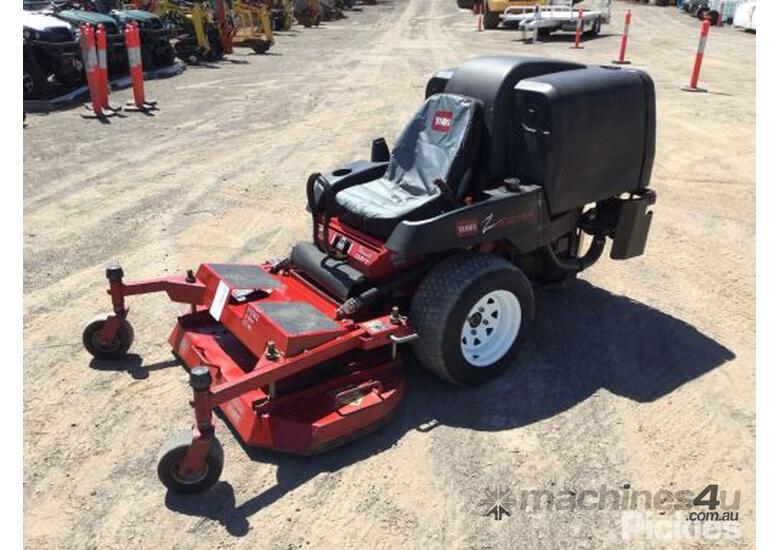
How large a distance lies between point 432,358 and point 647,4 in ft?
128

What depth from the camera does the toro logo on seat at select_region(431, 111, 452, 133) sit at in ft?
14.6

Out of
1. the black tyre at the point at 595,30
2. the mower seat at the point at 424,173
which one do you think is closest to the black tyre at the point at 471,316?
the mower seat at the point at 424,173

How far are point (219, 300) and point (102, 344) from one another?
3.06 ft

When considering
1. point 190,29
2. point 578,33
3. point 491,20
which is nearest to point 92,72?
point 190,29

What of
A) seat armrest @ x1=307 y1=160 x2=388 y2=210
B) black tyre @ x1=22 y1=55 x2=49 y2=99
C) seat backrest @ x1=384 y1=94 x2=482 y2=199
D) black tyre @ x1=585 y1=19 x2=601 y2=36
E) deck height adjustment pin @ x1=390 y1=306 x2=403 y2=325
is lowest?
deck height adjustment pin @ x1=390 y1=306 x2=403 y2=325

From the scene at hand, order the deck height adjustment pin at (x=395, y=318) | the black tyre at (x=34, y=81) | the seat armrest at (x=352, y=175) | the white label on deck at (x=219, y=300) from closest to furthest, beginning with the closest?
1. the deck height adjustment pin at (x=395, y=318)
2. the white label on deck at (x=219, y=300)
3. the seat armrest at (x=352, y=175)
4. the black tyre at (x=34, y=81)

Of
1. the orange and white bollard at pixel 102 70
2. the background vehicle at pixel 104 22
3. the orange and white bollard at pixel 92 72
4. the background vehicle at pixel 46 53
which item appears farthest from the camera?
the background vehicle at pixel 104 22

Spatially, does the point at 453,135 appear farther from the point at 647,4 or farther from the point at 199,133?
the point at 647,4

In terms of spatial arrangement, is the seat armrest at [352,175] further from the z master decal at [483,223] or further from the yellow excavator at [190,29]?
the yellow excavator at [190,29]

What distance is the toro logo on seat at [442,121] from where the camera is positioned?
4457mm

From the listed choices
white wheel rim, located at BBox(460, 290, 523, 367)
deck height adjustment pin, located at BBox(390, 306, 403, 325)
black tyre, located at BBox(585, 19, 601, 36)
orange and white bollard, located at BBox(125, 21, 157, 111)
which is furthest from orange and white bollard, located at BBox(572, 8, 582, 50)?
deck height adjustment pin, located at BBox(390, 306, 403, 325)

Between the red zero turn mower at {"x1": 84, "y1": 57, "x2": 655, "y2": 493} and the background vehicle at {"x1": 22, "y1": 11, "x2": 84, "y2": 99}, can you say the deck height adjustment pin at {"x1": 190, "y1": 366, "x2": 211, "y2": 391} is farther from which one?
the background vehicle at {"x1": 22, "y1": 11, "x2": 84, "y2": 99}

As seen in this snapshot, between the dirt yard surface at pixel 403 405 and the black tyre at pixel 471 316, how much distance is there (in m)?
0.19

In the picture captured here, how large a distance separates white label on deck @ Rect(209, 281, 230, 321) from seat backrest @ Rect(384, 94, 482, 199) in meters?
1.40
